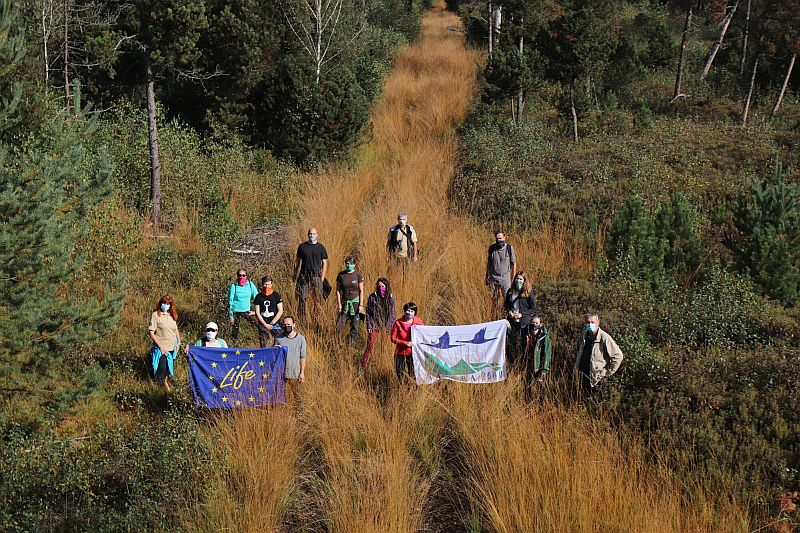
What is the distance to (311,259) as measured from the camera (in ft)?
37.0

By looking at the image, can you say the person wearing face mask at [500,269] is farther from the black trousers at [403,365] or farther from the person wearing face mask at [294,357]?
the person wearing face mask at [294,357]

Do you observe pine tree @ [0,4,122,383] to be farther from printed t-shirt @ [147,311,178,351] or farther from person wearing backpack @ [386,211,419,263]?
person wearing backpack @ [386,211,419,263]

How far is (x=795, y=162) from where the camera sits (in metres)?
17.8

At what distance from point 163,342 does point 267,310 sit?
4.86 ft

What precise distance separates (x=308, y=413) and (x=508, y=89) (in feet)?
46.8

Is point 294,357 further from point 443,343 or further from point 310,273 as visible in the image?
point 310,273

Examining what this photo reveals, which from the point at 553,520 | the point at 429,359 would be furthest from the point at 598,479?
the point at 429,359

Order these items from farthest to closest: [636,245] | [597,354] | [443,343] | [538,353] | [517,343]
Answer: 1. [636,245]
2. [517,343]
3. [443,343]
4. [538,353]
5. [597,354]

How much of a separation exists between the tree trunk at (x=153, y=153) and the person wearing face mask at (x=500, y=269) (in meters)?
7.46

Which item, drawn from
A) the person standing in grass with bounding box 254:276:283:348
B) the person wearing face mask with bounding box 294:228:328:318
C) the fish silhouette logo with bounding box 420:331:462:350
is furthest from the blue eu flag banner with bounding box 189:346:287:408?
the person wearing face mask with bounding box 294:228:328:318

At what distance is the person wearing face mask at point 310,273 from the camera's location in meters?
11.3

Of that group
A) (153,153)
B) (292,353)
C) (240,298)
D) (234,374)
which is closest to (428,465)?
(292,353)

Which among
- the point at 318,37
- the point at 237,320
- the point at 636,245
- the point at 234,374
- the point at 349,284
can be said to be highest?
the point at 318,37

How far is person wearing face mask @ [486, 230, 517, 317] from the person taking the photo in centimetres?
1134
